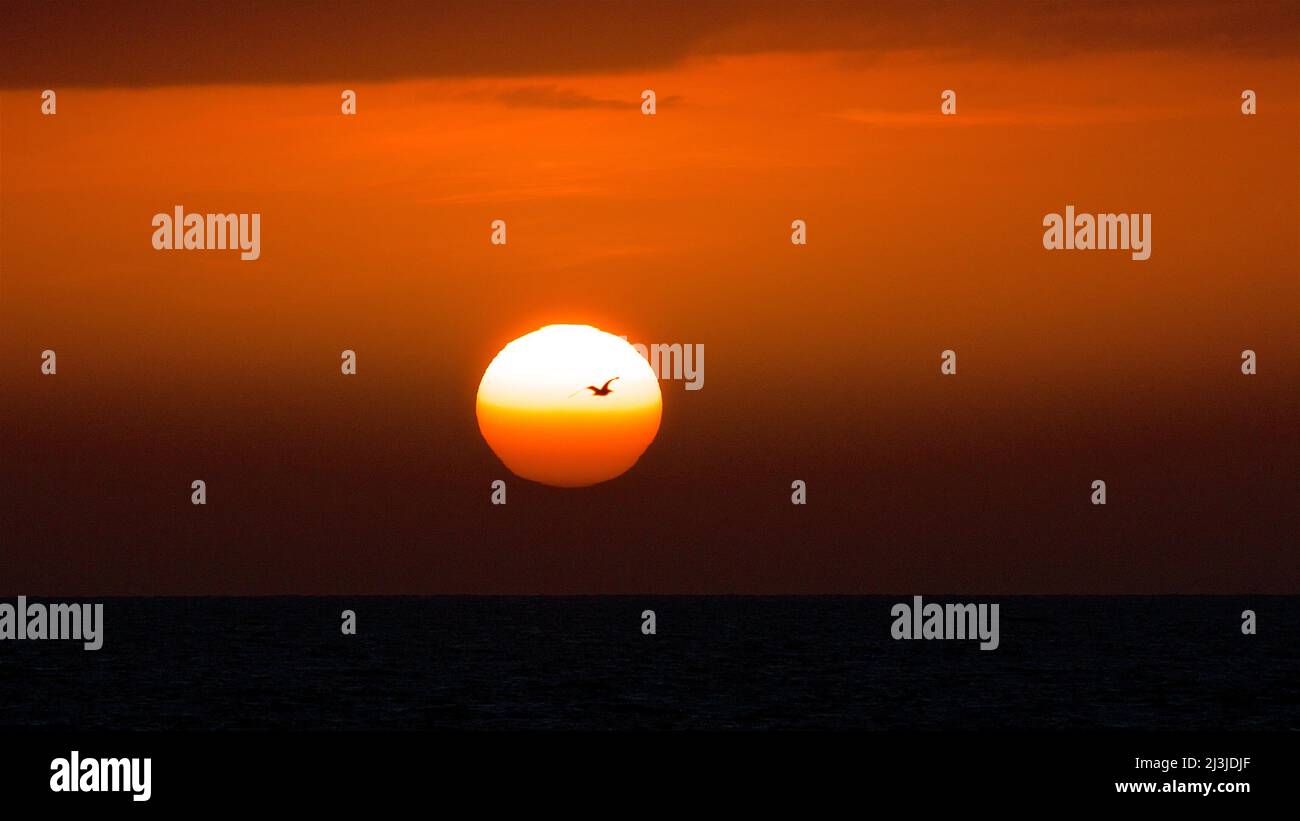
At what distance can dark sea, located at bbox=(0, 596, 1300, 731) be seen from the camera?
263ft

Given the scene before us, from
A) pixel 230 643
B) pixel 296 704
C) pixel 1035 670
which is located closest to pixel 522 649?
pixel 230 643

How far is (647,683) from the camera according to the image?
3967 inches

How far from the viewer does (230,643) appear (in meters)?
156

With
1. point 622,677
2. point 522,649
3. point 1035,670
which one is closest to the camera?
point 622,677

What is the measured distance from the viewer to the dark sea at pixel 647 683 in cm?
8006
